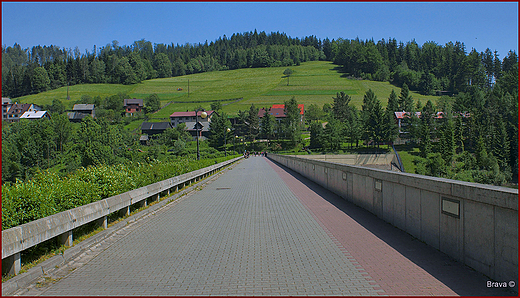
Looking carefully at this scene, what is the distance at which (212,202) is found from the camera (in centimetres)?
1368

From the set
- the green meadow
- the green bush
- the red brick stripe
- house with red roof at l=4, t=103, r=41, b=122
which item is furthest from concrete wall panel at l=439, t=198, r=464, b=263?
house with red roof at l=4, t=103, r=41, b=122

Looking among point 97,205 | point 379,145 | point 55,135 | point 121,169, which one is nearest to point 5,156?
point 55,135

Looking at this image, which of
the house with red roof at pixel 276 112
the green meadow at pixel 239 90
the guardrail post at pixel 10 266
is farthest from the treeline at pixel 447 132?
the guardrail post at pixel 10 266

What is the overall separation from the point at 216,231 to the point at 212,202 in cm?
513

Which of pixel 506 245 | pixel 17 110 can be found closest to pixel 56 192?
pixel 506 245

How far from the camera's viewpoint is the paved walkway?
4887 mm

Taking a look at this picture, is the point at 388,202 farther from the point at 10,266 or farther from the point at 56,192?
the point at 10,266

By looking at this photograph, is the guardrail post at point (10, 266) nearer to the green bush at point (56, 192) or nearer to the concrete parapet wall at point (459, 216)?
the green bush at point (56, 192)

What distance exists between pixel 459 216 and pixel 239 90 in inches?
6680

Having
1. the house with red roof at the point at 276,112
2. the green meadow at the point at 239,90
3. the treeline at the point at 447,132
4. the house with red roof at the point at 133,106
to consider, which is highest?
the green meadow at the point at 239,90

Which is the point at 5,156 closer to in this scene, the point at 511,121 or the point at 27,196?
the point at 27,196

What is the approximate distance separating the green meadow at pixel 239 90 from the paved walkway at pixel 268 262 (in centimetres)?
14088

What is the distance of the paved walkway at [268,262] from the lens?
4.89 m

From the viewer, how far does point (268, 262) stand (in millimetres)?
6090
